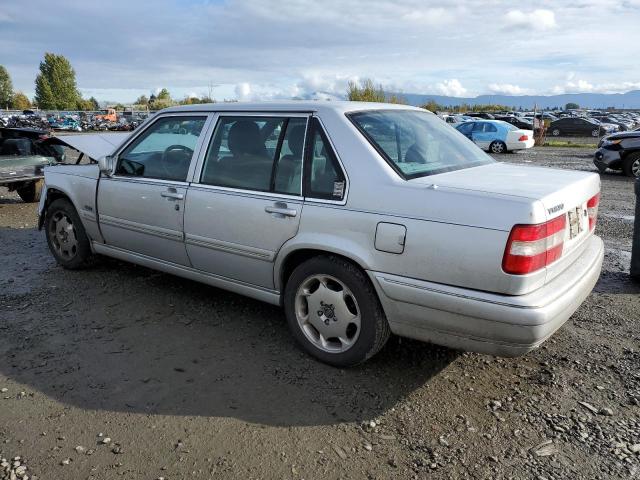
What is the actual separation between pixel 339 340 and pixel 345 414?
1.88 feet

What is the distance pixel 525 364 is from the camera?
3506 millimetres

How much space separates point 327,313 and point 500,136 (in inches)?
779

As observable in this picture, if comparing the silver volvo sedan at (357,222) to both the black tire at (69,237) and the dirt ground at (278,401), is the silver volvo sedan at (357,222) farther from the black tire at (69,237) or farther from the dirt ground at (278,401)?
the black tire at (69,237)

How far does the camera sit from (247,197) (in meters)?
3.63

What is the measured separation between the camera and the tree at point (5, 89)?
107875 mm

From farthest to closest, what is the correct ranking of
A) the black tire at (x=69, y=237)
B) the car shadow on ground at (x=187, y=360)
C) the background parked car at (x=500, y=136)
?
the background parked car at (x=500, y=136) → the black tire at (x=69, y=237) → the car shadow on ground at (x=187, y=360)

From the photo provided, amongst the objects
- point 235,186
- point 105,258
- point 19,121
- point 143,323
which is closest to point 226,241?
point 235,186

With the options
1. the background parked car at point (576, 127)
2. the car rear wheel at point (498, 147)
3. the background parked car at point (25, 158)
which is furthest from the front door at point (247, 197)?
the background parked car at point (576, 127)

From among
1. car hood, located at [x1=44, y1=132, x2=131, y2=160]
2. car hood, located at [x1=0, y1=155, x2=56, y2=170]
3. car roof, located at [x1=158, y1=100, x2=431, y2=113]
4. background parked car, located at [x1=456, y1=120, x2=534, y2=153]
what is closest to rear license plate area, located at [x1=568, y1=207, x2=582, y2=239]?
car roof, located at [x1=158, y1=100, x2=431, y2=113]

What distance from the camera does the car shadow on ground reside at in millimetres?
3053

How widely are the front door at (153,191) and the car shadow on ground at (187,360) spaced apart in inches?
21.5

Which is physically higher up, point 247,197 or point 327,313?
point 247,197

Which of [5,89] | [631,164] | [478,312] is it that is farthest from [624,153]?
[5,89]

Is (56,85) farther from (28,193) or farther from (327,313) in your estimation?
(327,313)
